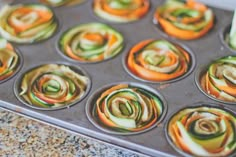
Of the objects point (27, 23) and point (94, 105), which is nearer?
point (94, 105)

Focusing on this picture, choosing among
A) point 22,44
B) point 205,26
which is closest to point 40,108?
point 22,44

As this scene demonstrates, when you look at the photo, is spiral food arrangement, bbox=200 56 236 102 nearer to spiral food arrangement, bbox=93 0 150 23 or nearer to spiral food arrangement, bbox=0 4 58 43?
spiral food arrangement, bbox=93 0 150 23

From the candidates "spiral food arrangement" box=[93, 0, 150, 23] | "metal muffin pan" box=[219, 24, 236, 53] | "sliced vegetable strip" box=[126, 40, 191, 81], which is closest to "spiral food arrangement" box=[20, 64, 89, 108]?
"sliced vegetable strip" box=[126, 40, 191, 81]

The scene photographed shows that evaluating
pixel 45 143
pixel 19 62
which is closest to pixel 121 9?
pixel 19 62

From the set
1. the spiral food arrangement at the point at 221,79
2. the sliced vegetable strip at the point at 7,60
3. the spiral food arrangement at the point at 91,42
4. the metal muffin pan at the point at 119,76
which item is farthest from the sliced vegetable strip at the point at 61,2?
the spiral food arrangement at the point at 221,79

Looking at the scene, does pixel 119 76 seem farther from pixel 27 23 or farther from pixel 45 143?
pixel 27 23
